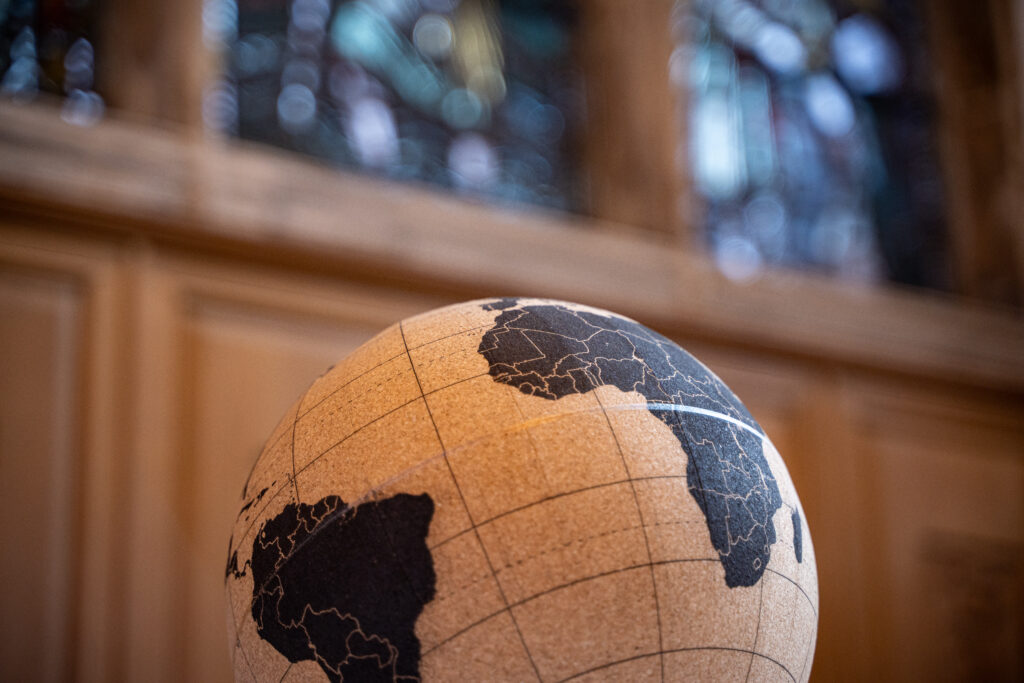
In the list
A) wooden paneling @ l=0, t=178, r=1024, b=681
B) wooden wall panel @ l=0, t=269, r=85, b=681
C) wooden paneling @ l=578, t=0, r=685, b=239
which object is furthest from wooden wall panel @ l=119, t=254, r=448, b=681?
wooden paneling @ l=578, t=0, r=685, b=239

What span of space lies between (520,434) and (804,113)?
3442mm

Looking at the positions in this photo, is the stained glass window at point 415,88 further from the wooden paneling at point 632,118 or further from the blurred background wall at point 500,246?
the wooden paneling at point 632,118

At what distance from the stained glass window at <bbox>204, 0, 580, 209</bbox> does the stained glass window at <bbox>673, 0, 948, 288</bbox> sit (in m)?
0.52

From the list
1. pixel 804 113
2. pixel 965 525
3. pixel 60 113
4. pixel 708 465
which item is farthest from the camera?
pixel 804 113

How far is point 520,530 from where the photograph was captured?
1032 mm

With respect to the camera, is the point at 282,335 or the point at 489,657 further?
the point at 282,335

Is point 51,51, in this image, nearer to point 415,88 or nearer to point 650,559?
point 415,88

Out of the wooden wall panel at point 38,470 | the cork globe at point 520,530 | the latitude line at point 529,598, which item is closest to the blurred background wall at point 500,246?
the wooden wall panel at point 38,470

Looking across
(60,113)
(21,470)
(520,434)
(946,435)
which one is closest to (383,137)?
(60,113)

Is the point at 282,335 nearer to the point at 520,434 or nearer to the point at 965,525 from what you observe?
the point at 520,434

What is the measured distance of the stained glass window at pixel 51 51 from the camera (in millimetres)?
2844

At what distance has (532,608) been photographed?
3.34 feet

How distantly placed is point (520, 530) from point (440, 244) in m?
2.06

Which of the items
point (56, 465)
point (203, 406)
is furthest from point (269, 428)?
point (56, 465)
